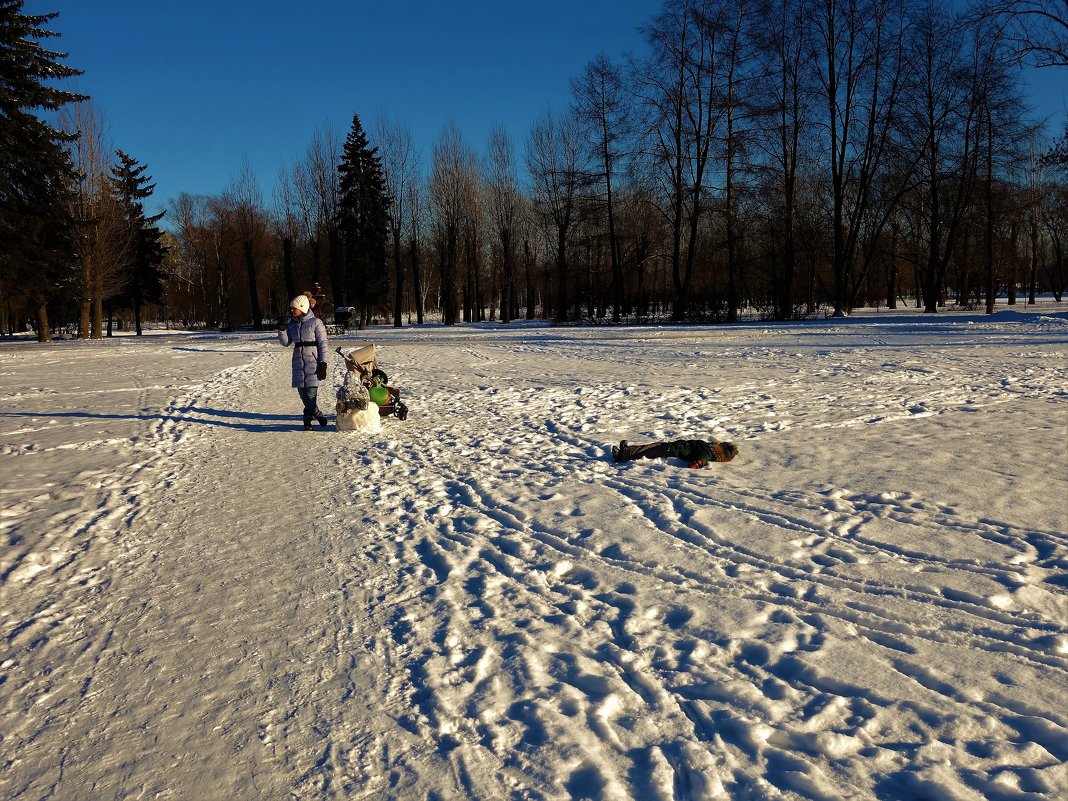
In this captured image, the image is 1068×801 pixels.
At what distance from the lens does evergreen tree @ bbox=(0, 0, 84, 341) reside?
25906mm

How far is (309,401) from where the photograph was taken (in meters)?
9.63

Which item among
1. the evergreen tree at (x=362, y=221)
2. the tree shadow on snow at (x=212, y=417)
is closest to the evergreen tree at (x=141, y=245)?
the evergreen tree at (x=362, y=221)

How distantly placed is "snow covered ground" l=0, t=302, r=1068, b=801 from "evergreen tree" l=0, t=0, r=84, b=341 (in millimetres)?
23017

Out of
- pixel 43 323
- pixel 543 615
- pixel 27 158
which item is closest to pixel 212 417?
pixel 543 615

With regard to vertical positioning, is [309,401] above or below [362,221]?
below

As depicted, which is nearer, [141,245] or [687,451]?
[687,451]

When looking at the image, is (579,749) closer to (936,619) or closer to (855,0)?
(936,619)

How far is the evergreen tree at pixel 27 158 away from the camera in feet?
85.0

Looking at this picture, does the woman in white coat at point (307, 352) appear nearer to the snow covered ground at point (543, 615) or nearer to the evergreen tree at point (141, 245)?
the snow covered ground at point (543, 615)

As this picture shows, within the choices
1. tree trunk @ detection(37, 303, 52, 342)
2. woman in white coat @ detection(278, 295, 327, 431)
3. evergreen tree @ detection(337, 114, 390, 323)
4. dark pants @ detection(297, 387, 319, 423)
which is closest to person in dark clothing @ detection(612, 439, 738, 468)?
woman in white coat @ detection(278, 295, 327, 431)

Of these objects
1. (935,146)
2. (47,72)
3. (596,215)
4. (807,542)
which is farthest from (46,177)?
(935,146)

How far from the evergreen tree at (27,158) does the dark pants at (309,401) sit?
22.4 m

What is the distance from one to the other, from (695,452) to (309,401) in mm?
5486

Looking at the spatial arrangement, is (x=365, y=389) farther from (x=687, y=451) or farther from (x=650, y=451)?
(x=687, y=451)
